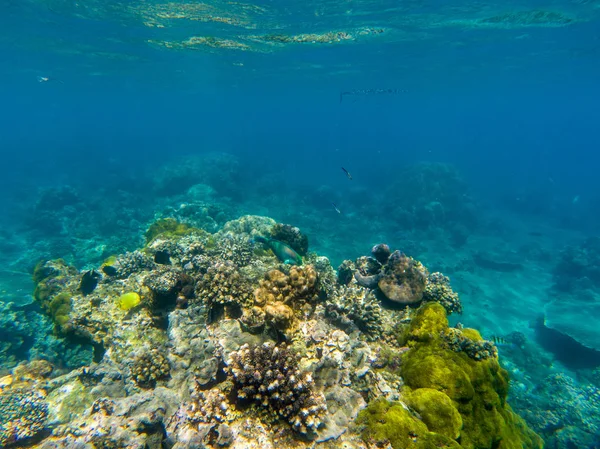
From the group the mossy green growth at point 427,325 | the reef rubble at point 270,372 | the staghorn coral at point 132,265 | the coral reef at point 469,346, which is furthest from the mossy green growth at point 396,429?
the staghorn coral at point 132,265

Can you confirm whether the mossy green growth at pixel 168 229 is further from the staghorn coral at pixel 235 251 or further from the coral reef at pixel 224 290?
the coral reef at pixel 224 290

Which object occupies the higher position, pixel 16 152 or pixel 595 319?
pixel 595 319

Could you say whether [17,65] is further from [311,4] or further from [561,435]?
[561,435]

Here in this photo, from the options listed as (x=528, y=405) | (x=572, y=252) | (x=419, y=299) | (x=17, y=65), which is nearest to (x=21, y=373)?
(x=419, y=299)

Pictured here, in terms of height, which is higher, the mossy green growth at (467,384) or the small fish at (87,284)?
the mossy green growth at (467,384)

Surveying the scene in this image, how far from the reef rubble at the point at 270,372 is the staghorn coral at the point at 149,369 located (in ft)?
0.06

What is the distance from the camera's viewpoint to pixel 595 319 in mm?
17375

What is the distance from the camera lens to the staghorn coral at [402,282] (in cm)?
758

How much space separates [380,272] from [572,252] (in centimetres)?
2729

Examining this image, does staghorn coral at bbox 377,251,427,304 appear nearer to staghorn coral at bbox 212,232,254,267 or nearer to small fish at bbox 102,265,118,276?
staghorn coral at bbox 212,232,254,267

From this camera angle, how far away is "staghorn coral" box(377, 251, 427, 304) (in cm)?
758

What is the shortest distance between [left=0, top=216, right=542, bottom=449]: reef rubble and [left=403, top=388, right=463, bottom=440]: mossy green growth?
0.05ft

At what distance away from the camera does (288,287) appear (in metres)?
5.96

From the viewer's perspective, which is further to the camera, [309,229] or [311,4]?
[309,229]
